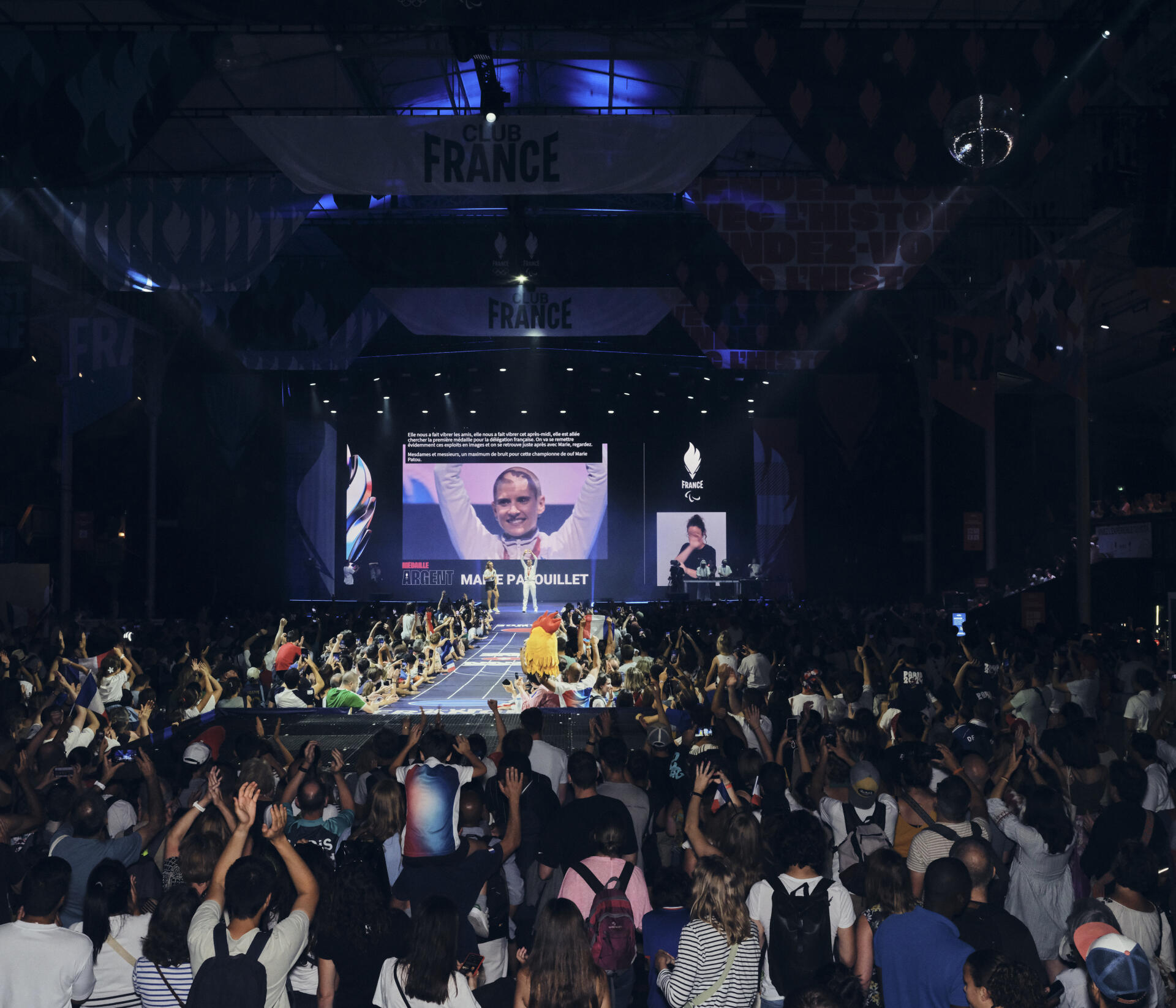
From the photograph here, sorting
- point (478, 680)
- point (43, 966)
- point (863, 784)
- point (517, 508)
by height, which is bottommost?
point (478, 680)

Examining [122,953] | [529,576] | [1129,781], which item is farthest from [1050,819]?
[529,576]

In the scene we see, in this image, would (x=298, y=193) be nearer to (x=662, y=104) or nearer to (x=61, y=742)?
(x=662, y=104)

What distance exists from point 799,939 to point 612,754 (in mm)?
1391

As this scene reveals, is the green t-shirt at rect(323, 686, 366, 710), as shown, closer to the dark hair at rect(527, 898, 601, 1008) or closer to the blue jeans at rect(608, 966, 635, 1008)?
the blue jeans at rect(608, 966, 635, 1008)

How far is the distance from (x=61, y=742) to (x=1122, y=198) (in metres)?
11.7

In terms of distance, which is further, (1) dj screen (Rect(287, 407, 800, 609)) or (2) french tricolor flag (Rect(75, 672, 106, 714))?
(1) dj screen (Rect(287, 407, 800, 609))

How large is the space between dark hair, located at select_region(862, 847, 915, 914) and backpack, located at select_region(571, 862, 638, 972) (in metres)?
0.83

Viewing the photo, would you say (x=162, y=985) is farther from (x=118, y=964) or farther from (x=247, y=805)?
(x=247, y=805)

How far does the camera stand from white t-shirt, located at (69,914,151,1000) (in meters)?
3.47

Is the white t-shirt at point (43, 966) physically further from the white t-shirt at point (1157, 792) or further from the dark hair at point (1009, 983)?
the white t-shirt at point (1157, 792)

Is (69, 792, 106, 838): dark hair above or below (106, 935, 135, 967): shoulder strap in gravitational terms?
above

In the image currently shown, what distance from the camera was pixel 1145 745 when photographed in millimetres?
5527

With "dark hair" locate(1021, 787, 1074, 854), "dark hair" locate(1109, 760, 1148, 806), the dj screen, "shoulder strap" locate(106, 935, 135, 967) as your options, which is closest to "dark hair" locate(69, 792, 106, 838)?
"shoulder strap" locate(106, 935, 135, 967)

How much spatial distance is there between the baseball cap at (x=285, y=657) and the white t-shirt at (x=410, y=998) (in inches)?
344
